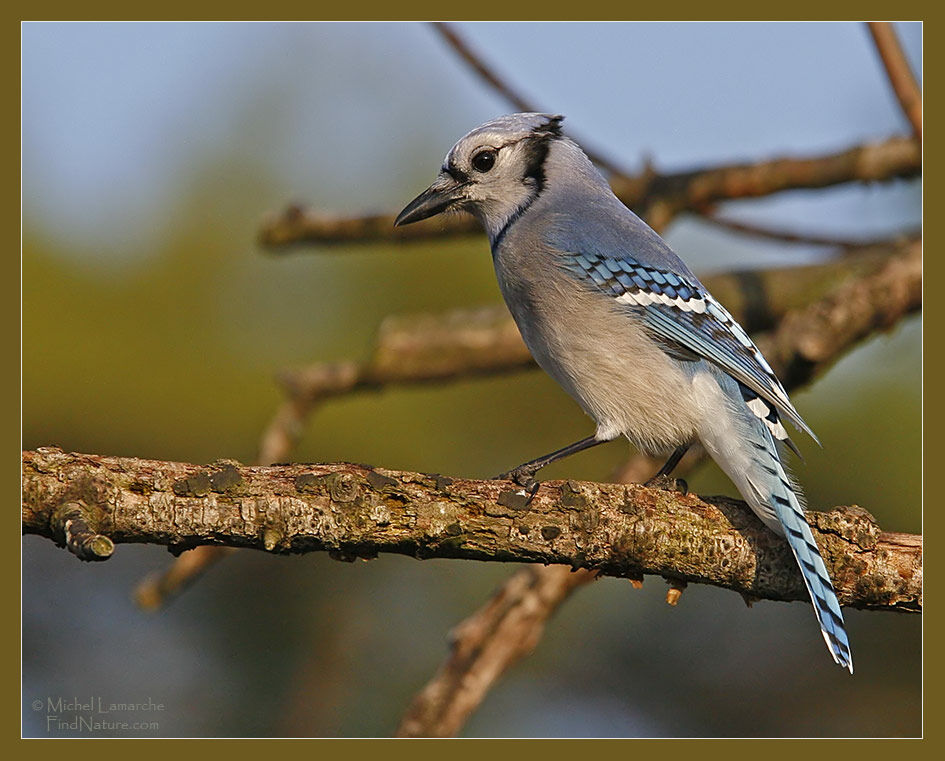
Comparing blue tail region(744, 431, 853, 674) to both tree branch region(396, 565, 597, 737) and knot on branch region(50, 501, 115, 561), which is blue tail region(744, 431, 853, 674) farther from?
knot on branch region(50, 501, 115, 561)

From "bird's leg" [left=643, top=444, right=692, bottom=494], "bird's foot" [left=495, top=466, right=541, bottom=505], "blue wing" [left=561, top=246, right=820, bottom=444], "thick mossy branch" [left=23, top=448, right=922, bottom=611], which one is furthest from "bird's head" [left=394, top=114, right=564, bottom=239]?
"thick mossy branch" [left=23, top=448, right=922, bottom=611]

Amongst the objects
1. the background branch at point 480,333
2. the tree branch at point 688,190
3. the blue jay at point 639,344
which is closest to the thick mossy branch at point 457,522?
the blue jay at point 639,344

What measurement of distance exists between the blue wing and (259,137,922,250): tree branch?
111cm

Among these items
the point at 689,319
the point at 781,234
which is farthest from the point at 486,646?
the point at 781,234

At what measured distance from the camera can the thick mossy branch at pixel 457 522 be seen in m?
2.64

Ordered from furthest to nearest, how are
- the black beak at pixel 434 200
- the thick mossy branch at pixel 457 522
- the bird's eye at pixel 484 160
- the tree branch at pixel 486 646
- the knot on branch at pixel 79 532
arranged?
the bird's eye at pixel 484 160 → the black beak at pixel 434 200 → the tree branch at pixel 486 646 → the thick mossy branch at pixel 457 522 → the knot on branch at pixel 79 532

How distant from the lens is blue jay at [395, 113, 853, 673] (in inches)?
135

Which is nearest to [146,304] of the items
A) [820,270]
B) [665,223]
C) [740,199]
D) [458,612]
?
[458,612]

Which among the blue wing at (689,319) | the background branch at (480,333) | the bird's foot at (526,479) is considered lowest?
the background branch at (480,333)

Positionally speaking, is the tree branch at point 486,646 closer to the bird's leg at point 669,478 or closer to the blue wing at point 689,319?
the bird's leg at point 669,478

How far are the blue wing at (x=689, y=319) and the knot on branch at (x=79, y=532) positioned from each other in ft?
6.21

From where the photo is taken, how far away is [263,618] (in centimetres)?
461

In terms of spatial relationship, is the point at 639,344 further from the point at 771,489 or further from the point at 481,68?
the point at 481,68

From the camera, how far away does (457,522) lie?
2752 millimetres
